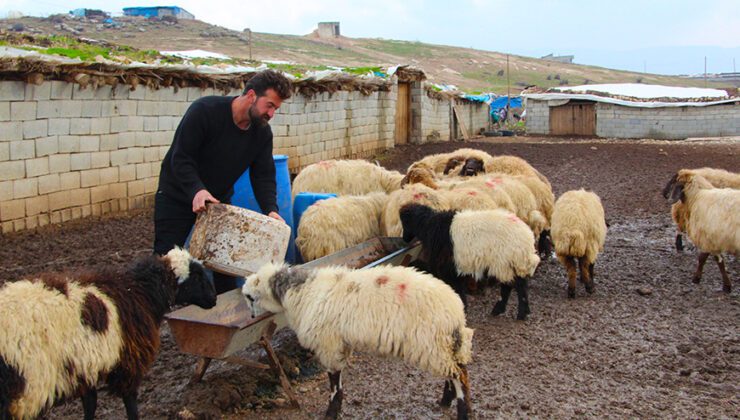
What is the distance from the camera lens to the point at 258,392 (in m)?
4.82

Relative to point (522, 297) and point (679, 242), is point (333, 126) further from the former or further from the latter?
point (522, 297)

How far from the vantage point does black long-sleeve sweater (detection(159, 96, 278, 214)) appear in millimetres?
4715

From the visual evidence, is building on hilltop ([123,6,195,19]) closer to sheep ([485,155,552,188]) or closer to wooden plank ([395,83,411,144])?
wooden plank ([395,83,411,144])

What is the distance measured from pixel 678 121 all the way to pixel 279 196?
84.1 feet

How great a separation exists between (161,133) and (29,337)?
871 centimetres

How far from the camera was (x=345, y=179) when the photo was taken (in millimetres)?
9156

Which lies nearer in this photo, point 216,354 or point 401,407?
point 216,354

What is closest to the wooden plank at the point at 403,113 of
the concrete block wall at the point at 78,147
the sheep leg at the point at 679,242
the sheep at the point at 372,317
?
the concrete block wall at the point at 78,147

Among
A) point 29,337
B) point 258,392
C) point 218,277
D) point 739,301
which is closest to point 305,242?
point 218,277

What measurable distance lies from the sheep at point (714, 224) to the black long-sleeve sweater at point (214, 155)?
474cm

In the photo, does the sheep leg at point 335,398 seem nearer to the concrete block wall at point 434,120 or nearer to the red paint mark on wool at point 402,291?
the red paint mark on wool at point 402,291

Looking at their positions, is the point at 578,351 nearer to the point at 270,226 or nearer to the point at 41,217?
the point at 270,226

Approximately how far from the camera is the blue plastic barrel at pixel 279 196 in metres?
6.80

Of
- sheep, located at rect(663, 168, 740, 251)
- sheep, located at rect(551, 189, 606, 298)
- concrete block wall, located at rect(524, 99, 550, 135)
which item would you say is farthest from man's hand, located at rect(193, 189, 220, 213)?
concrete block wall, located at rect(524, 99, 550, 135)
